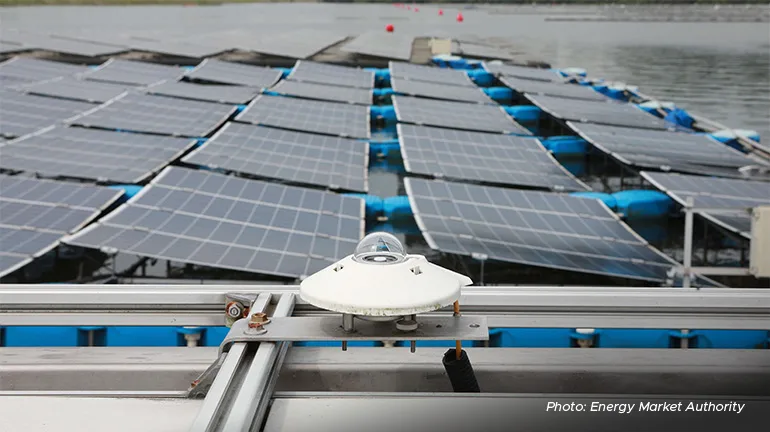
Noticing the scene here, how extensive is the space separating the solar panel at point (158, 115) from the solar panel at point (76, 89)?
154 centimetres

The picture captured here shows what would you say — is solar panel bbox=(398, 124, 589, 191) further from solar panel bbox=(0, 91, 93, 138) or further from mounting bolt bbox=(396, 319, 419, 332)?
mounting bolt bbox=(396, 319, 419, 332)

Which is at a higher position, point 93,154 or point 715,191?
point 93,154

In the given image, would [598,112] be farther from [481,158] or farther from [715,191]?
[715,191]

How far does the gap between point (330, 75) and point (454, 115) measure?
748 centimetres

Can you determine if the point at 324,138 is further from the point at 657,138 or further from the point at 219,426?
the point at 219,426

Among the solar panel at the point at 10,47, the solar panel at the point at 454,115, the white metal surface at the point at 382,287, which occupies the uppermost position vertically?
the solar panel at the point at 10,47

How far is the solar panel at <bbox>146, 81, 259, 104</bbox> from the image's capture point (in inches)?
802

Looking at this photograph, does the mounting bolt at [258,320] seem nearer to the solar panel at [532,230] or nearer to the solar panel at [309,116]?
the solar panel at [532,230]

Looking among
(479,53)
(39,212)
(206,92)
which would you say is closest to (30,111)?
(206,92)

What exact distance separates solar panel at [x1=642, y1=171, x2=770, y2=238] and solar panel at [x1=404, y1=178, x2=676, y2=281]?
4.17ft

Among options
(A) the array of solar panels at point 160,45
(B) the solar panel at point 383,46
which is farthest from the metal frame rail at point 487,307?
(B) the solar panel at point 383,46

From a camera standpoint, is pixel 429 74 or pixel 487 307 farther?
pixel 429 74

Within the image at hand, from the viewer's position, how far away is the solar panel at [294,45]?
99.5 ft

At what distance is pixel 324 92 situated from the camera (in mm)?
21938
